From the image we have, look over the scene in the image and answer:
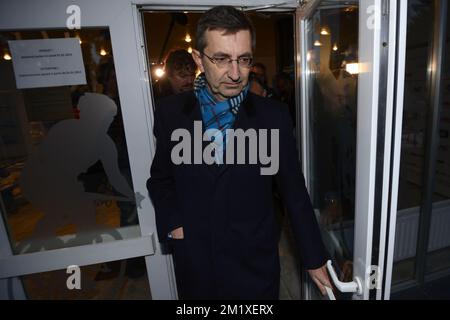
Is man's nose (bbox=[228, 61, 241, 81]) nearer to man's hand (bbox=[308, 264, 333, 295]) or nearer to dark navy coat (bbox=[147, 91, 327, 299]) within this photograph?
dark navy coat (bbox=[147, 91, 327, 299])

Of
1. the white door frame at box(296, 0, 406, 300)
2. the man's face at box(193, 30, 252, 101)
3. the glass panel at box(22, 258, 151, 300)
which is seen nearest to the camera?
the white door frame at box(296, 0, 406, 300)

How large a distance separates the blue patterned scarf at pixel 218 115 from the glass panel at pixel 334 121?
43cm

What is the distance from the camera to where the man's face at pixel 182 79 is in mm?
1792

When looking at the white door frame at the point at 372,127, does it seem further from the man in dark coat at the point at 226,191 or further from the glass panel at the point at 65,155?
the glass panel at the point at 65,155

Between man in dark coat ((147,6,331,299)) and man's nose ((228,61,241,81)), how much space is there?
2 centimetres

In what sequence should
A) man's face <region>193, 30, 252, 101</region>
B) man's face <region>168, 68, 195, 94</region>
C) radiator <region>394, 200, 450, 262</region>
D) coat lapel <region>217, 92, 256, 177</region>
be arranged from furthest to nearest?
radiator <region>394, 200, 450, 262</region> → man's face <region>168, 68, 195, 94</region> → coat lapel <region>217, 92, 256, 177</region> → man's face <region>193, 30, 252, 101</region>

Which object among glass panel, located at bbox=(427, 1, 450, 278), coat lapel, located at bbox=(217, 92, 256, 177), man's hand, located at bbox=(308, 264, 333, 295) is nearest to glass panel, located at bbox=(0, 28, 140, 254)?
coat lapel, located at bbox=(217, 92, 256, 177)

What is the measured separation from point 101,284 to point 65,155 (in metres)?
1.27

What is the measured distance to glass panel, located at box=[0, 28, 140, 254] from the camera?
4.21ft

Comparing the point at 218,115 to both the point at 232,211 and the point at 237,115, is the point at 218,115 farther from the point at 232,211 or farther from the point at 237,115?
the point at 232,211

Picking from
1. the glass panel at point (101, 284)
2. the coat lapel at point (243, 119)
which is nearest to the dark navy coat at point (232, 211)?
the coat lapel at point (243, 119)

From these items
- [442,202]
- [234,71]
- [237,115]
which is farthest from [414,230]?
[234,71]
